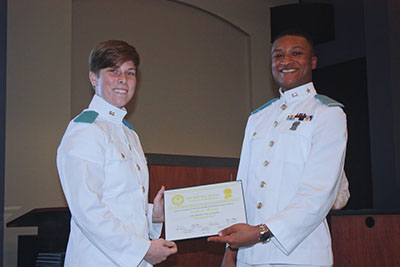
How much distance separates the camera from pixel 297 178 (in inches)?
80.3

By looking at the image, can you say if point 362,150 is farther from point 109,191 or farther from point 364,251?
point 109,191

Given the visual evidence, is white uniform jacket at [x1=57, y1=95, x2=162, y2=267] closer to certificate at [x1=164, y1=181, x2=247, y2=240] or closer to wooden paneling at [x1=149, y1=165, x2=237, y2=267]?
certificate at [x1=164, y1=181, x2=247, y2=240]

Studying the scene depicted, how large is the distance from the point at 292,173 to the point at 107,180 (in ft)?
2.36

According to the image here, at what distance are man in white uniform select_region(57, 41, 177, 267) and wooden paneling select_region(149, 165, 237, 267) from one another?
3.00 ft

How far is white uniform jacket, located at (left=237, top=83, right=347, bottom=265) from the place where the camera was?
1.93 metres

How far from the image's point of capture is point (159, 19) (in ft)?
A: 18.5

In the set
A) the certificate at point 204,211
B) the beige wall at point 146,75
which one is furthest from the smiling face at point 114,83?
the beige wall at point 146,75

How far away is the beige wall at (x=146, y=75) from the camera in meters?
4.38

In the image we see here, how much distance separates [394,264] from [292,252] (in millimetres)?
863

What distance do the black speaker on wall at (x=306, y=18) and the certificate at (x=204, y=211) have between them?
3.87m

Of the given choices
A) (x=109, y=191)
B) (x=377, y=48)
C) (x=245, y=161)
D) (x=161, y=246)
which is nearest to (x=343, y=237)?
(x=245, y=161)

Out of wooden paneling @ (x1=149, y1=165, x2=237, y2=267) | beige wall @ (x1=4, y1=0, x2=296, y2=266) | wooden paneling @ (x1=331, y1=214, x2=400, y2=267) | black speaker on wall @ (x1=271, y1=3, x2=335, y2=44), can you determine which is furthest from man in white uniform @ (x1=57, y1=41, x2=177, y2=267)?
black speaker on wall @ (x1=271, y1=3, x2=335, y2=44)

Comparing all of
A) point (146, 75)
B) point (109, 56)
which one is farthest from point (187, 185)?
point (146, 75)

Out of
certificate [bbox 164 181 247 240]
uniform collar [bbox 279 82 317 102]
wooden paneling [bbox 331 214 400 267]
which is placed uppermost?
uniform collar [bbox 279 82 317 102]
